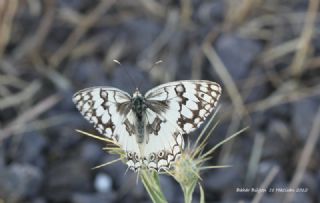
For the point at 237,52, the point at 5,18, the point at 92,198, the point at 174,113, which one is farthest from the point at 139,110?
the point at 5,18

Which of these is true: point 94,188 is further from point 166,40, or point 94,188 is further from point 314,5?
point 314,5

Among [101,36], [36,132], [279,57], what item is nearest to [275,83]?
[279,57]

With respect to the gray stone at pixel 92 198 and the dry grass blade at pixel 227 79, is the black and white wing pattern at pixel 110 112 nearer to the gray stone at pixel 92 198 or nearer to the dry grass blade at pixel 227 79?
the gray stone at pixel 92 198

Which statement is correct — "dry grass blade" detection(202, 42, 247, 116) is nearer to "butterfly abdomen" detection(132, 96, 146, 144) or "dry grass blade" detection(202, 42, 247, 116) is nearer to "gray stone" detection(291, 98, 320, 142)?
"gray stone" detection(291, 98, 320, 142)

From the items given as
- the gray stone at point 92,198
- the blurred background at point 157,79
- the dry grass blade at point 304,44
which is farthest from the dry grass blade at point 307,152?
the gray stone at point 92,198

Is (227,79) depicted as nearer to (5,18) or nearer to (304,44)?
(304,44)

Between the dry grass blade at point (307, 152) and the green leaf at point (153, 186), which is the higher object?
the dry grass blade at point (307, 152)

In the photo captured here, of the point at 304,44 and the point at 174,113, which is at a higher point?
the point at 304,44

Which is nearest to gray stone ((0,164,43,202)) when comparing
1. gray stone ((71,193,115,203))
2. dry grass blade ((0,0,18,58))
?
gray stone ((71,193,115,203))
